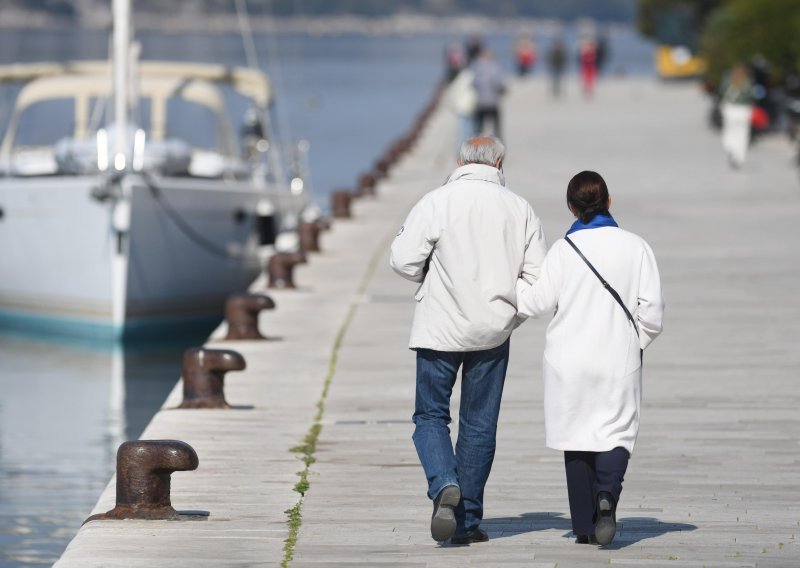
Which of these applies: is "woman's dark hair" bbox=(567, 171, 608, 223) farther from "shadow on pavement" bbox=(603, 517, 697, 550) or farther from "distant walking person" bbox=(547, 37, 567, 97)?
"distant walking person" bbox=(547, 37, 567, 97)

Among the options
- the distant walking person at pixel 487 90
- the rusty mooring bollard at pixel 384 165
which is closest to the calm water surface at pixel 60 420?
the rusty mooring bollard at pixel 384 165

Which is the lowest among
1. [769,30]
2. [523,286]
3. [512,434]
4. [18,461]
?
[18,461]

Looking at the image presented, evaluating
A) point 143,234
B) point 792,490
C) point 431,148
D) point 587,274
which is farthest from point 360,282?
point 431,148

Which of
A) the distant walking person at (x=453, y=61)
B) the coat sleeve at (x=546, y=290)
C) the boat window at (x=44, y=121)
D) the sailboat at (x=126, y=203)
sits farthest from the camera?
the distant walking person at (x=453, y=61)

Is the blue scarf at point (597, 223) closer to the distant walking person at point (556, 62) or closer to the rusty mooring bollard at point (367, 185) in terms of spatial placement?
the rusty mooring bollard at point (367, 185)

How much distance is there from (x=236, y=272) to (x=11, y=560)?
1227 centimetres

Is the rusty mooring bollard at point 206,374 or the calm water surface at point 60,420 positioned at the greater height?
the rusty mooring bollard at point 206,374

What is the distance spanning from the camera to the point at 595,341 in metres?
7.05

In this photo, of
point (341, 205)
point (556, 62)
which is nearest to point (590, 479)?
point (341, 205)

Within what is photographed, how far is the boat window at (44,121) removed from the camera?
2255cm

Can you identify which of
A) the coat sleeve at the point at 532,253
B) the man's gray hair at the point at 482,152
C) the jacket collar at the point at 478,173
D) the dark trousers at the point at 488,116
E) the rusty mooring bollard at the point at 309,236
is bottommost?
the rusty mooring bollard at the point at 309,236

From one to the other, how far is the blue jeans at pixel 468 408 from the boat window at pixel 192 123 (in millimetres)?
15904

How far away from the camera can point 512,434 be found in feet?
33.0

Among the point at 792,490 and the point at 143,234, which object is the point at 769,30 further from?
the point at 792,490
